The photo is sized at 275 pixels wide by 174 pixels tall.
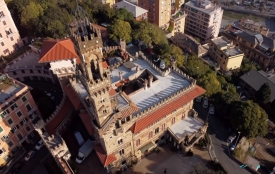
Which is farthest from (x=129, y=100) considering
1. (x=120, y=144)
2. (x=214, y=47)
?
(x=214, y=47)

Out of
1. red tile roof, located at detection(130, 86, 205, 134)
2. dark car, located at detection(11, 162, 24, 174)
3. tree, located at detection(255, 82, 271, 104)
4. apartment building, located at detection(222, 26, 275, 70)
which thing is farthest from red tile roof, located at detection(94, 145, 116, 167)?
apartment building, located at detection(222, 26, 275, 70)

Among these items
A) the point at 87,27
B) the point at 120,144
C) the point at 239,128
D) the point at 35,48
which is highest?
the point at 87,27

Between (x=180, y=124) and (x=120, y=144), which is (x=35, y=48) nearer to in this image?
(x=120, y=144)

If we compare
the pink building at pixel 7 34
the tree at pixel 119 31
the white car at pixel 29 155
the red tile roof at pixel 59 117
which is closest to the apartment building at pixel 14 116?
the white car at pixel 29 155

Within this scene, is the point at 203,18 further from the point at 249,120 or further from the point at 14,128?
the point at 14,128

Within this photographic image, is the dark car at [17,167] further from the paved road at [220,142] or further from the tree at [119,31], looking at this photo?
the tree at [119,31]

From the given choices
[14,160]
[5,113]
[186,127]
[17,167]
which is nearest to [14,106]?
[5,113]
